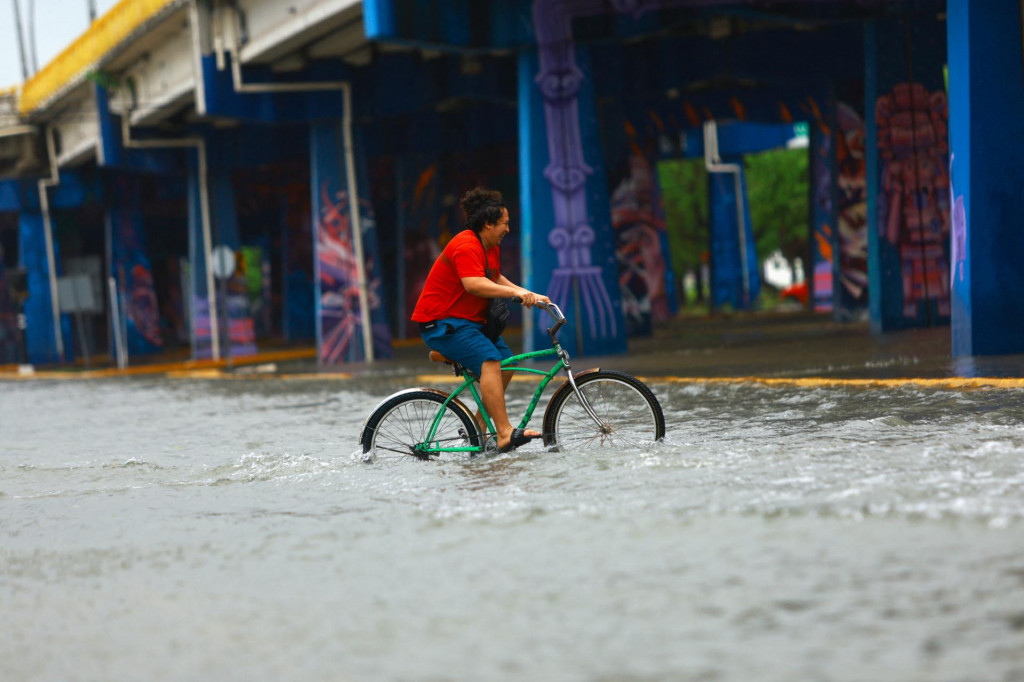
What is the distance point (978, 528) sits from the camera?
505cm

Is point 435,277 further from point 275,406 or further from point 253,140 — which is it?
point 253,140

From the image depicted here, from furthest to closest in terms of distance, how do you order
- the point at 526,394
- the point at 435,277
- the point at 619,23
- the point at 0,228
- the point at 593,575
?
the point at 0,228 < the point at 619,23 < the point at 526,394 < the point at 435,277 < the point at 593,575

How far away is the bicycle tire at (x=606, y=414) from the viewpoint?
8.02 metres

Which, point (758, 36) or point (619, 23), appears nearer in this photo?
point (619, 23)

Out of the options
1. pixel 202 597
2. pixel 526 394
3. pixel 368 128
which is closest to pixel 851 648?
pixel 202 597

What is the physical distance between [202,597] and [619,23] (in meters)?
15.4

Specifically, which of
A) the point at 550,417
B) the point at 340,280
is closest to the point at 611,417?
the point at 550,417

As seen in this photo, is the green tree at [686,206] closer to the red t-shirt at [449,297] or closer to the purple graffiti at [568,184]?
the purple graffiti at [568,184]

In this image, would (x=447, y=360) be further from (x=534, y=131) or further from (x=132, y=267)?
(x=132, y=267)

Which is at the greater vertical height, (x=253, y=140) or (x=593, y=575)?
(x=253, y=140)

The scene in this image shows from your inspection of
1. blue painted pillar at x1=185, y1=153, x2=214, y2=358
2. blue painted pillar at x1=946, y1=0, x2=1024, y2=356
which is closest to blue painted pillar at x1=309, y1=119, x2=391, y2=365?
blue painted pillar at x1=185, y1=153, x2=214, y2=358

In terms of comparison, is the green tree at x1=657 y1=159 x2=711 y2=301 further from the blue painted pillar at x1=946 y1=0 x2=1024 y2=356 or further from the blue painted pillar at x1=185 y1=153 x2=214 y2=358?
the blue painted pillar at x1=946 y1=0 x2=1024 y2=356

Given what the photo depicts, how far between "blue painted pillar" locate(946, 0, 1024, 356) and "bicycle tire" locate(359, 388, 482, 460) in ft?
22.2

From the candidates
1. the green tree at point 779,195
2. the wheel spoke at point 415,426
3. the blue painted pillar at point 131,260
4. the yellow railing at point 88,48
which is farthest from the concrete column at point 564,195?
the green tree at point 779,195
